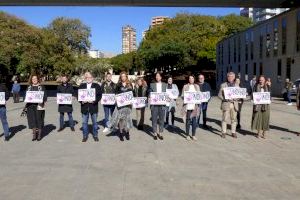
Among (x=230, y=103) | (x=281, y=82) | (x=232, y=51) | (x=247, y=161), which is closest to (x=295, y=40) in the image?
(x=281, y=82)

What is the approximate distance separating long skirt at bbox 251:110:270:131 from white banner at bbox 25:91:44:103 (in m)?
5.62

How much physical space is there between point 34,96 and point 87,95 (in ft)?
4.50

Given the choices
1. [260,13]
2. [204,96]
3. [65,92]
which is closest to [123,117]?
[204,96]

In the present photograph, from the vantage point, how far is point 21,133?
562 inches

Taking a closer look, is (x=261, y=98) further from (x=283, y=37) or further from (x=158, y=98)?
(x=283, y=37)

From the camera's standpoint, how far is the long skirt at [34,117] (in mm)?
12539

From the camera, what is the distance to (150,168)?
8.91m

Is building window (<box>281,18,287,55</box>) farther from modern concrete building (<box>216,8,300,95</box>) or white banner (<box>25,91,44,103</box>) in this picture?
white banner (<box>25,91,44,103</box>)

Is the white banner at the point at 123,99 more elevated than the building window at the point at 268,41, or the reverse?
the building window at the point at 268,41

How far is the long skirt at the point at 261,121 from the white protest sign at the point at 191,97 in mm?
1670

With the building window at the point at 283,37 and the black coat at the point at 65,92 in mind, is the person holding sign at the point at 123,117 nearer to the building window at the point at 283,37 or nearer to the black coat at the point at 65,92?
the black coat at the point at 65,92

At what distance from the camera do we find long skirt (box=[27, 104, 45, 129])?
12539 mm

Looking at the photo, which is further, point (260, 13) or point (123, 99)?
point (260, 13)


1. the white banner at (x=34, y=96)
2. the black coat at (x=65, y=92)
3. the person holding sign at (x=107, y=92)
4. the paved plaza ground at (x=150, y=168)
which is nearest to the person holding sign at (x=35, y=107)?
the white banner at (x=34, y=96)
